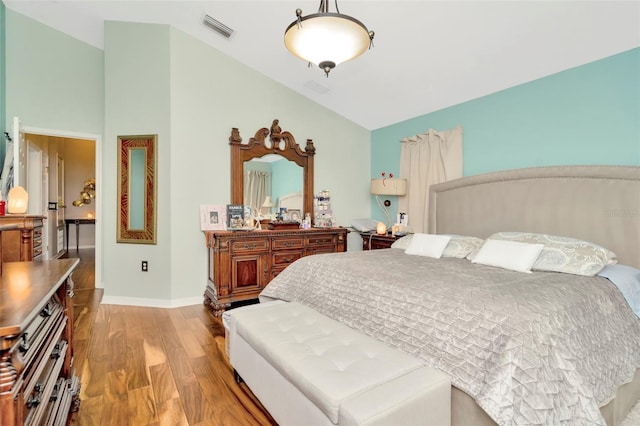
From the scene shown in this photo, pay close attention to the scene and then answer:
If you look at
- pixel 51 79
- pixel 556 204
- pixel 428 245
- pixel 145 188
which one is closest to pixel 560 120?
pixel 556 204

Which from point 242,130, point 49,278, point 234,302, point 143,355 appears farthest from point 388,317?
point 242,130

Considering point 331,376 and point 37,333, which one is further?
point 331,376

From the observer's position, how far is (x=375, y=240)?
4133mm

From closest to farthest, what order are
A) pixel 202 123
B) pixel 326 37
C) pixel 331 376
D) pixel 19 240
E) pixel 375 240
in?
pixel 331 376 → pixel 326 37 → pixel 19 240 → pixel 202 123 → pixel 375 240

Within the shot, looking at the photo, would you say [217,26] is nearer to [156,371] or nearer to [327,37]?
[327,37]

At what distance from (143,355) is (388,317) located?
1.87 metres

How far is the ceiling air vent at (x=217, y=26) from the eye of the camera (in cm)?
320

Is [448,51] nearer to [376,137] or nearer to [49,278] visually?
[376,137]

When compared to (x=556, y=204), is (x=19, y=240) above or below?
below

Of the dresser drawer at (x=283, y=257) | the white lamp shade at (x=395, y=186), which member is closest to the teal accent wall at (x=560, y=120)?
the white lamp shade at (x=395, y=186)

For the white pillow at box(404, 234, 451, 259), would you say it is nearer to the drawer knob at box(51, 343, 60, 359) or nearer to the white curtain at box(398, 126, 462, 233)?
the white curtain at box(398, 126, 462, 233)

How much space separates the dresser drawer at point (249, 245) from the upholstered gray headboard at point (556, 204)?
2.02m

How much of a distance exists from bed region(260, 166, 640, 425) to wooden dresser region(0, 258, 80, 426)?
1.33 meters

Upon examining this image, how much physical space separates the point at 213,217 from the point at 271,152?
1.09m
